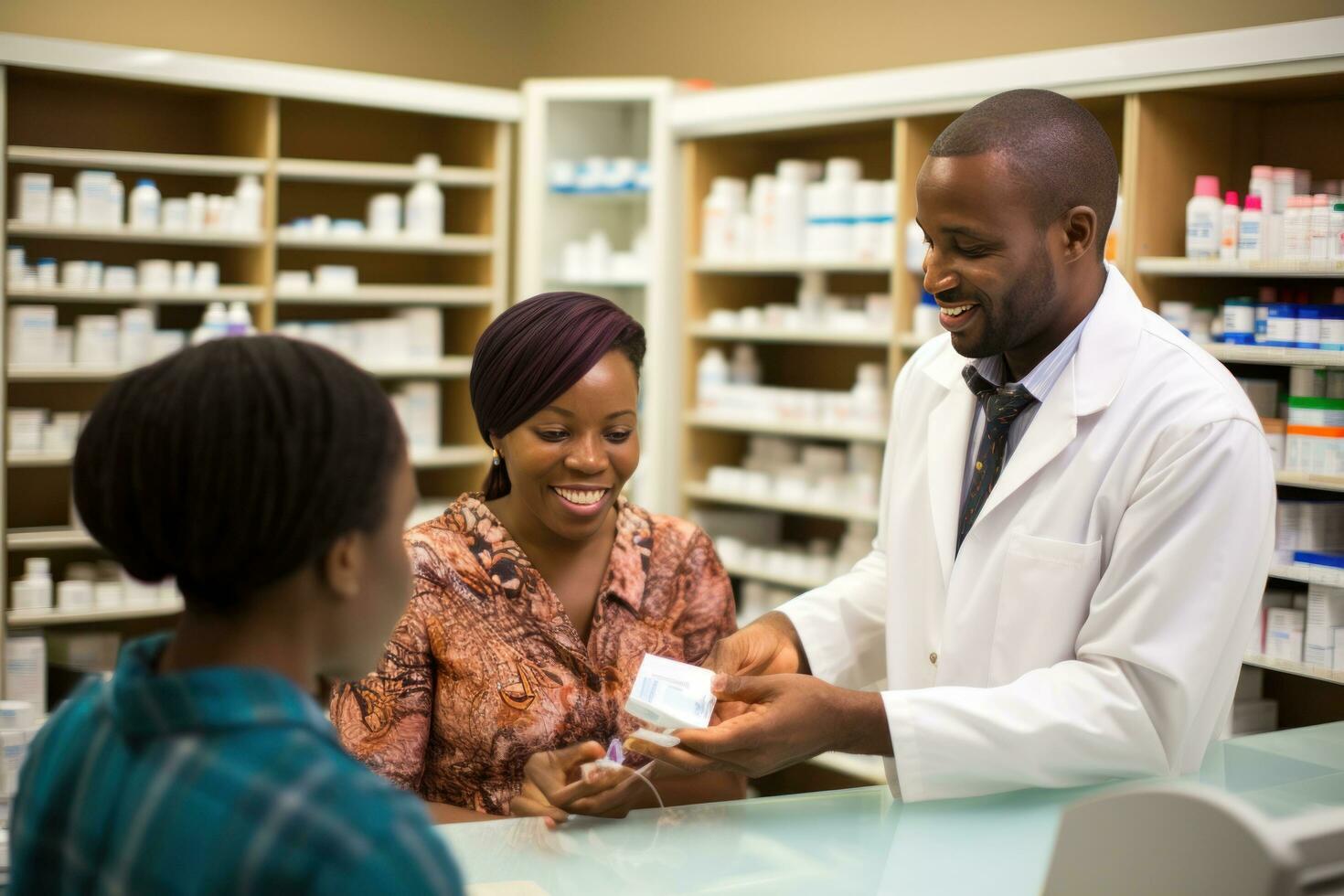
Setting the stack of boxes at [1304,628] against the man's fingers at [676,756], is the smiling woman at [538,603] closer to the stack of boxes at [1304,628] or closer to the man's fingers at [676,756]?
the man's fingers at [676,756]

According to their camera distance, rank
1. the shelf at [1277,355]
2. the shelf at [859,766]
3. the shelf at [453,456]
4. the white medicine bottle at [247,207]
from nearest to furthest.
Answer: the shelf at [1277,355], the shelf at [859,766], the white medicine bottle at [247,207], the shelf at [453,456]

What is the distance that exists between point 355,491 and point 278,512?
0.18 ft

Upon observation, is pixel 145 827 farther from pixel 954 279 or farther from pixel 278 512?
pixel 954 279

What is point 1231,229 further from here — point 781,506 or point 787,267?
point 781,506

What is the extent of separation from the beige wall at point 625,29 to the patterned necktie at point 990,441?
93.7 inches

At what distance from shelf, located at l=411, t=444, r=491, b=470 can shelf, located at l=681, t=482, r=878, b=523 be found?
821mm

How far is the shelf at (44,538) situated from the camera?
418 centimetres

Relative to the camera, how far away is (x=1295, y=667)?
10.2 ft

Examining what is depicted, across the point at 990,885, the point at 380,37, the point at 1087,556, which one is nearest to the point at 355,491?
the point at 990,885

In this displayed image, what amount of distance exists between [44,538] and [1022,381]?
3.49 m

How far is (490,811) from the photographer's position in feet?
5.65

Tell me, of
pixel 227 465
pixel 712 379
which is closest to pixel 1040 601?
pixel 227 465

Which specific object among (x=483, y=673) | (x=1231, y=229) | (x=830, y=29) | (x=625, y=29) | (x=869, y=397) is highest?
(x=625, y=29)

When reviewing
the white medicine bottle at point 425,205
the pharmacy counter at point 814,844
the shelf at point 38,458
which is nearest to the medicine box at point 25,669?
the shelf at point 38,458
